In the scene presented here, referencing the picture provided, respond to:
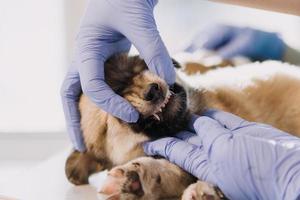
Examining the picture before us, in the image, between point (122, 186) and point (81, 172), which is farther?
point (81, 172)

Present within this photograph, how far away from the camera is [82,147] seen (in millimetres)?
1055

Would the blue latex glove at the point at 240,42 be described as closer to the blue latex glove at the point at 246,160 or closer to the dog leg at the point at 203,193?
the blue latex glove at the point at 246,160

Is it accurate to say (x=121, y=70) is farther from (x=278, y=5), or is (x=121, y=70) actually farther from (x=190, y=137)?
(x=278, y=5)

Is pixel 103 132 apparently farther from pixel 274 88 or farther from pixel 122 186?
pixel 274 88

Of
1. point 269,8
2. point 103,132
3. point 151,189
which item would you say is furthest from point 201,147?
point 269,8

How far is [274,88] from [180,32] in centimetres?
62

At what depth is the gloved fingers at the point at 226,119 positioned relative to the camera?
2.91ft

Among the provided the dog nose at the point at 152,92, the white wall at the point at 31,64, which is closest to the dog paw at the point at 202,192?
the dog nose at the point at 152,92

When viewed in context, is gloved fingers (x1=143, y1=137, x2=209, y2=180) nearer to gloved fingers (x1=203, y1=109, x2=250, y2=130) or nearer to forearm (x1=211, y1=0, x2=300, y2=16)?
gloved fingers (x1=203, y1=109, x2=250, y2=130)

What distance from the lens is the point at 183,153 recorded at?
0.87 meters

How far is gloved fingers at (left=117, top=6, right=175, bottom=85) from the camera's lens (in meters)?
0.91

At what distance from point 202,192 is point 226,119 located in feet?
0.69

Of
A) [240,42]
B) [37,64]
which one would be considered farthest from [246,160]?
[37,64]

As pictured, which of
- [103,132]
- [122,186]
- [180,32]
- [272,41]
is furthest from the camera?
[180,32]
